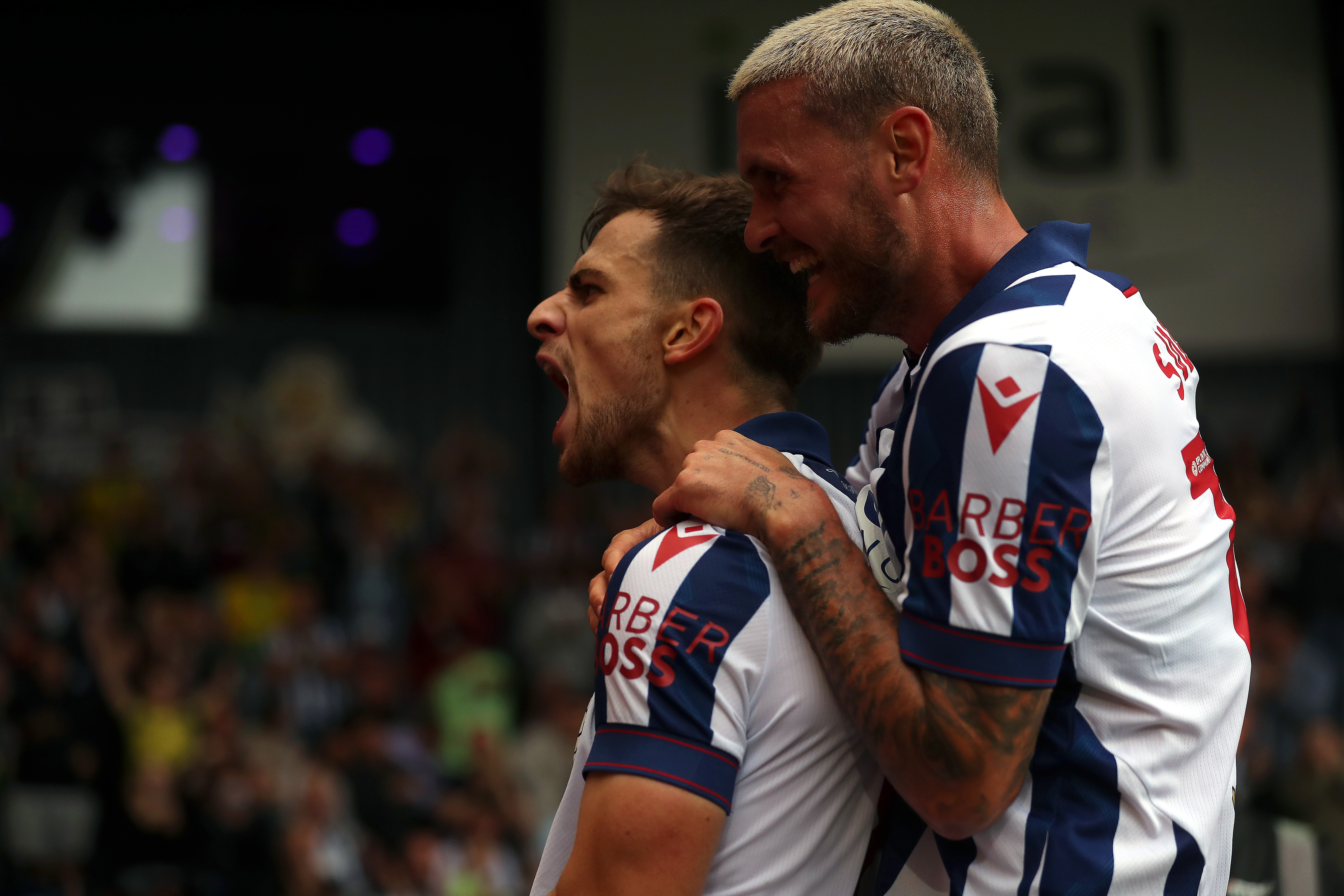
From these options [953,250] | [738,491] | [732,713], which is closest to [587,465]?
[738,491]

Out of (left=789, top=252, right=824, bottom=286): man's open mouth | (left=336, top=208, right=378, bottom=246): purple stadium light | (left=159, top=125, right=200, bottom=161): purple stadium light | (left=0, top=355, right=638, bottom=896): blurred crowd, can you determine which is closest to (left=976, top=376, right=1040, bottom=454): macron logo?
(left=789, top=252, right=824, bottom=286): man's open mouth

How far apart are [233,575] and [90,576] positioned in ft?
2.95

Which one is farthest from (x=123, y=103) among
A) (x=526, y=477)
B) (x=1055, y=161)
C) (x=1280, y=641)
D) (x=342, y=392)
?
(x=1280, y=641)

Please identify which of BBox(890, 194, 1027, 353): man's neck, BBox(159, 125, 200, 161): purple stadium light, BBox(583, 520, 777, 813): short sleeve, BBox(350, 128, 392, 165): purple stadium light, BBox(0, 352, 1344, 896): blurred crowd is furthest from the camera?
BBox(350, 128, 392, 165): purple stadium light

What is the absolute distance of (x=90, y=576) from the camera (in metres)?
7.78

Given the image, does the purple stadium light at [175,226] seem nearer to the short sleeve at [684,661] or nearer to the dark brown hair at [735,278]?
the dark brown hair at [735,278]

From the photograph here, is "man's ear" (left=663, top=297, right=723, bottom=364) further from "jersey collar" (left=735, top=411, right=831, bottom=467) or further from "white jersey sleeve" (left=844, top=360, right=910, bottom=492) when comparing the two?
"white jersey sleeve" (left=844, top=360, right=910, bottom=492)

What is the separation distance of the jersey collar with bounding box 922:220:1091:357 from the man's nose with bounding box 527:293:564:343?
623mm

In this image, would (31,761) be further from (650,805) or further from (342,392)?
(650,805)

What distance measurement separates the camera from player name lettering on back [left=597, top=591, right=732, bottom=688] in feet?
4.97

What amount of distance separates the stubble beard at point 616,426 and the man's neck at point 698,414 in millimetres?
21

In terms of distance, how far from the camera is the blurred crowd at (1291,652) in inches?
169

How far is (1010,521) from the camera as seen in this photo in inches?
53.6

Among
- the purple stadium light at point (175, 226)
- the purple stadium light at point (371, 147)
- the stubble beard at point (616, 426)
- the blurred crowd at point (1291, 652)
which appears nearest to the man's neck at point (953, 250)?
the stubble beard at point (616, 426)
